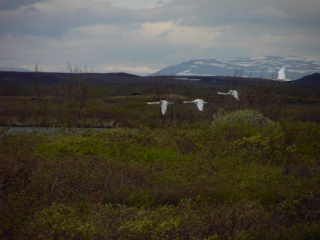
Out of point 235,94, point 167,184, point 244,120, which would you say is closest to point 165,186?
point 167,184

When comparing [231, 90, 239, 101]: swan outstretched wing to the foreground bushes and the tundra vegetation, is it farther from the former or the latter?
the foreground bushes

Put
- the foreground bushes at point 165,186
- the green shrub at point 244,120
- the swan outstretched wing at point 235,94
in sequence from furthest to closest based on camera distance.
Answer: the swan outstretched wing at point 235,94
the green shrub at point 244,120
the foreground bushes at point 165,186

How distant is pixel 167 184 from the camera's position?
7.37m

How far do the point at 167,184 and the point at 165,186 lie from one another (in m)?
0.31

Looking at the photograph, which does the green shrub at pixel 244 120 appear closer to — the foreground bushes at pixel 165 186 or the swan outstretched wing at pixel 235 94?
the foreground bushes at pixel 165 186

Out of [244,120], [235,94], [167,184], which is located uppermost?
[235,94]

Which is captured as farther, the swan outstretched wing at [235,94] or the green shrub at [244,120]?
the swan outstretched wing at [235,94]

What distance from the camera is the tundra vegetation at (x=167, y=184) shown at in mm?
4367

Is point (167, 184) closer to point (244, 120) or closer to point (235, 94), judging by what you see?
point (244, 120)

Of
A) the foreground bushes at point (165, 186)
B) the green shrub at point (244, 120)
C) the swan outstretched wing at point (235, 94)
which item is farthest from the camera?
the swan outstretched wing at point (235, 94)

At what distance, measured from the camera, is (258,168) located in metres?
9.22

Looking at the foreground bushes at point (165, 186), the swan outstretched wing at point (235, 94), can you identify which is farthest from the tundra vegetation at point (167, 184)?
the swan outstretched wing at point (235, 94)

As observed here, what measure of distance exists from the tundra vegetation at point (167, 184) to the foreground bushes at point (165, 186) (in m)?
0.02

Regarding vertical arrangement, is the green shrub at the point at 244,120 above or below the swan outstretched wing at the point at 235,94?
below
